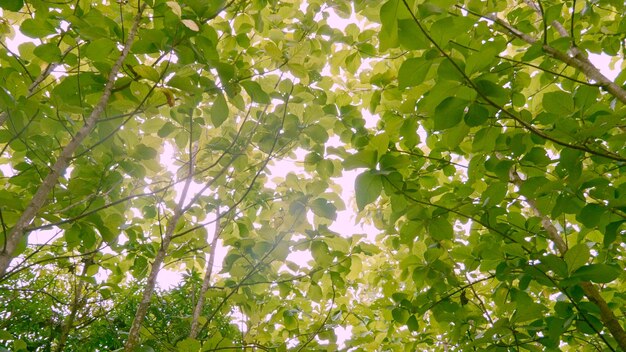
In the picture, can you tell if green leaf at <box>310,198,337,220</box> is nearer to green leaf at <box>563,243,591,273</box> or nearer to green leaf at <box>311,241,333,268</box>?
green leaf at <box>311,241,333,268</box>

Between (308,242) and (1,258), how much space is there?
1202mm

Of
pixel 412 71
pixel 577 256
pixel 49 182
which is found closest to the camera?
pixel 412 71

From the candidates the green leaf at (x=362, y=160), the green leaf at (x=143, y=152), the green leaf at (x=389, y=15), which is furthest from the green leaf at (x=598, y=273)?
the green leaf at (x=143, y=152)

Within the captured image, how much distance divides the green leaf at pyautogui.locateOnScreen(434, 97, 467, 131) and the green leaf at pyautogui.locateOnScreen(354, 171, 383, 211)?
0.95 feet

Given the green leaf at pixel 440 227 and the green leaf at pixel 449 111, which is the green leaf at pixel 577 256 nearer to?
the green leaf at pixel 440 227

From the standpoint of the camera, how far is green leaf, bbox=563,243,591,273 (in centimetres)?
144

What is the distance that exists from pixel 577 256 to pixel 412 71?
3.36ft

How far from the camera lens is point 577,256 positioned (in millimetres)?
1461

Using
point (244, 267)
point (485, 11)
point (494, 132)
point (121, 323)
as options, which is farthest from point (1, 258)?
point (121, 323)

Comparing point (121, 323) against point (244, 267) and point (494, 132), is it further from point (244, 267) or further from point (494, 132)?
point (494, 132)

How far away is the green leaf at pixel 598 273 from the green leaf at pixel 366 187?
0.82 metres

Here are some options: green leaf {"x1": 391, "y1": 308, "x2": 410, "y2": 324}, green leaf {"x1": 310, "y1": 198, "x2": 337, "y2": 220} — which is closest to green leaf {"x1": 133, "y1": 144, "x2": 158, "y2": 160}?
green leaf {"x1": 310, "y1": 198, "x2": 337, "y2": 220}

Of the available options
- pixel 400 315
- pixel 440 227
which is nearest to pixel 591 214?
pixel 440 227

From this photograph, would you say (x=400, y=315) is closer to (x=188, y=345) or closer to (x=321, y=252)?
(x=321, y=252)
